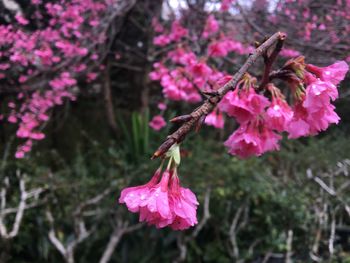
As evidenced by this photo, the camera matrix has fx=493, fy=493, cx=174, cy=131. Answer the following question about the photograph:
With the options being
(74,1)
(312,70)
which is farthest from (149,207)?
(74,1)

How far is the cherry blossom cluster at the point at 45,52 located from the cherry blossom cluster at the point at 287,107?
2599 mm

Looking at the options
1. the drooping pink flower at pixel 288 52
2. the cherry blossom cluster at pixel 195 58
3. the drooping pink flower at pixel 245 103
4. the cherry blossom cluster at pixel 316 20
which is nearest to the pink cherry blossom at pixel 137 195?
the drooping pink flower at pixel 245 103

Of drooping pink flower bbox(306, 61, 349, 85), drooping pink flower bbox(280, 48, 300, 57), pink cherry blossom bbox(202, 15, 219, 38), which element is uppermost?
pink cherry blossom bbox(202, 15, 219, 38)

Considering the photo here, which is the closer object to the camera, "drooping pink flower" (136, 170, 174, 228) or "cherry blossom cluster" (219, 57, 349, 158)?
"drooping pink flower" (136, 170, 174, 228)

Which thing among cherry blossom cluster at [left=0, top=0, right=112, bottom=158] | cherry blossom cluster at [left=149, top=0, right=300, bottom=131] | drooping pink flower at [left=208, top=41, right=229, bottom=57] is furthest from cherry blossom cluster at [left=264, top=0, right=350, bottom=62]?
cherry blossom cluster at [left=0, top=0, right=112, bottom=158]

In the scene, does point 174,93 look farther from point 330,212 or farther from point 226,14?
point 226,14

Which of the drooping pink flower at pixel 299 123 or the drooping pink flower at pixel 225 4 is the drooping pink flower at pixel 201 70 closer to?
the drooping pink flower at pixel 299 123

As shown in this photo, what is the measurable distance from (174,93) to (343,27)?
3.19ft

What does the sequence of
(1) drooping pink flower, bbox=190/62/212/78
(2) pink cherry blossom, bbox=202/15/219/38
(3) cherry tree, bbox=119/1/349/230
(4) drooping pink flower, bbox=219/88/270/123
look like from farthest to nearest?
(2) pink cherry blossom, bbox=202/15/219/38 < (1) drooping pink flower, bbox=190/62/212/78 < (4) drooping pink flower, bbox=219/88/270/123 < (3) cherry tree, bbox=119/1/349/230

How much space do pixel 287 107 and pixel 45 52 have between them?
2.76 meters

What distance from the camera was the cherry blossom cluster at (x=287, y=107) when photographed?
0.90 metres

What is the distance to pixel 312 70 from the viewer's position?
0.93 metres

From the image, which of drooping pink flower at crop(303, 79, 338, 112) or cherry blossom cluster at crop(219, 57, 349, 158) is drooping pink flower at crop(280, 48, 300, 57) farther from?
drooping pink flower at crop(303, 79, 338, 112)

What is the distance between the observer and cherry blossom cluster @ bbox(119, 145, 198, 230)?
2.45 ft
